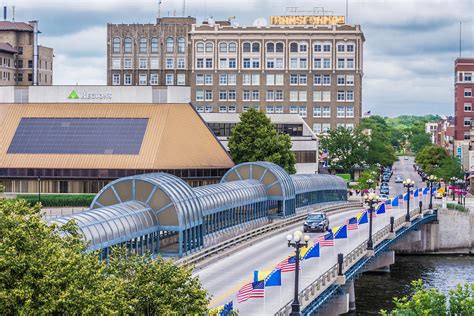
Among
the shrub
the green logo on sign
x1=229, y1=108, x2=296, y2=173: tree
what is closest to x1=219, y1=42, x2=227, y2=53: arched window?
x1=229, y1=108, x2=296, y2=173: tree

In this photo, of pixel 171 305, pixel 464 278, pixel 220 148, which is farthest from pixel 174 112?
pixel 171 305

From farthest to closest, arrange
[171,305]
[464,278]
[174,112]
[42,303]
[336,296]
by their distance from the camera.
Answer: [174,112]
[464,278]
[336,296]
[171,305]
[42,303]

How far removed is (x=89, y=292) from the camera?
3278 centimetres

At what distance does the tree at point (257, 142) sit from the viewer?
128500mm

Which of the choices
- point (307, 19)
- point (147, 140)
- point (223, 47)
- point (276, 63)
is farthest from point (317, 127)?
point (147, 140)

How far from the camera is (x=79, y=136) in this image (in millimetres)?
121562

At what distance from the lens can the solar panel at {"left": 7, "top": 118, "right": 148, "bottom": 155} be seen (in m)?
120

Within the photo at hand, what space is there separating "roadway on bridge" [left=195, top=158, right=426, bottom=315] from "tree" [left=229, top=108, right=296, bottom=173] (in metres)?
39.3

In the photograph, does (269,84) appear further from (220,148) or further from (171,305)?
(171,305)

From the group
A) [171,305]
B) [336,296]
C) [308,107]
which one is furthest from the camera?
[308,107]

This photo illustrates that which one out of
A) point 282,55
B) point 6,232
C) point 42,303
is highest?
point 282,55

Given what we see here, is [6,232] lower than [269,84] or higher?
lower

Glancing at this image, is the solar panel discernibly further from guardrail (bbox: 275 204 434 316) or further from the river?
guardrail (bbox: 275 204 434 316)

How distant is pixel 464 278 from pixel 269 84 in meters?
110
